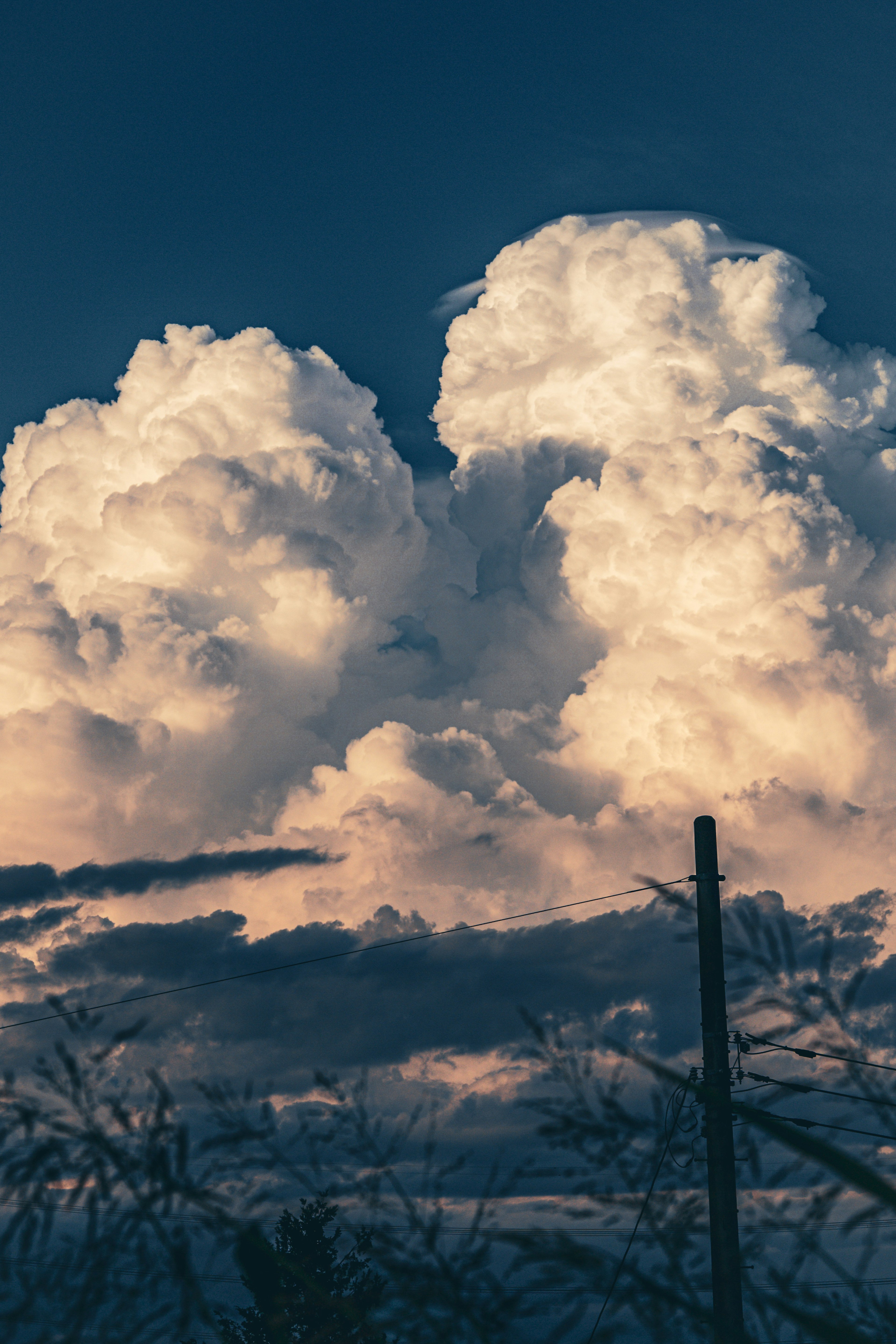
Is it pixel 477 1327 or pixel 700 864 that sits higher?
pixel 700 864

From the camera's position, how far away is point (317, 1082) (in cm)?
344

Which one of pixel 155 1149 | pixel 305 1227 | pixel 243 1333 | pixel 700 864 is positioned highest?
pixel 700 864

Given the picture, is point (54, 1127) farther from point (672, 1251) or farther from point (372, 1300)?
point (672, 1251)

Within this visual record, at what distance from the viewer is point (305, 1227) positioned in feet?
129

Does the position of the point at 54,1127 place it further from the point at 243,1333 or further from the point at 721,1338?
the point at 243,1333

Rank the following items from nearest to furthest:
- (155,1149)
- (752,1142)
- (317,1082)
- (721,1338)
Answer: (721,1338) < (155,1149) < (752,1142) < (317,1082)

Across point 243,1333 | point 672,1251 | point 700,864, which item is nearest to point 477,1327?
point 672,1251

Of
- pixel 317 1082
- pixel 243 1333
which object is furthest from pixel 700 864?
pixel 243 1333

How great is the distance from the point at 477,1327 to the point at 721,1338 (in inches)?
24.1

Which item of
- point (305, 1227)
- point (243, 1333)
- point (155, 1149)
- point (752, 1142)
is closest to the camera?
point (155, 1149)

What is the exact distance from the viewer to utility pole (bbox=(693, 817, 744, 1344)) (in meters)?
12.0

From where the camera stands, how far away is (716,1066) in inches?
533

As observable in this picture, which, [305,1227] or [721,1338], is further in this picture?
[305,1227]

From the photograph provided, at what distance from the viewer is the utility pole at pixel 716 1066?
1198 cm
